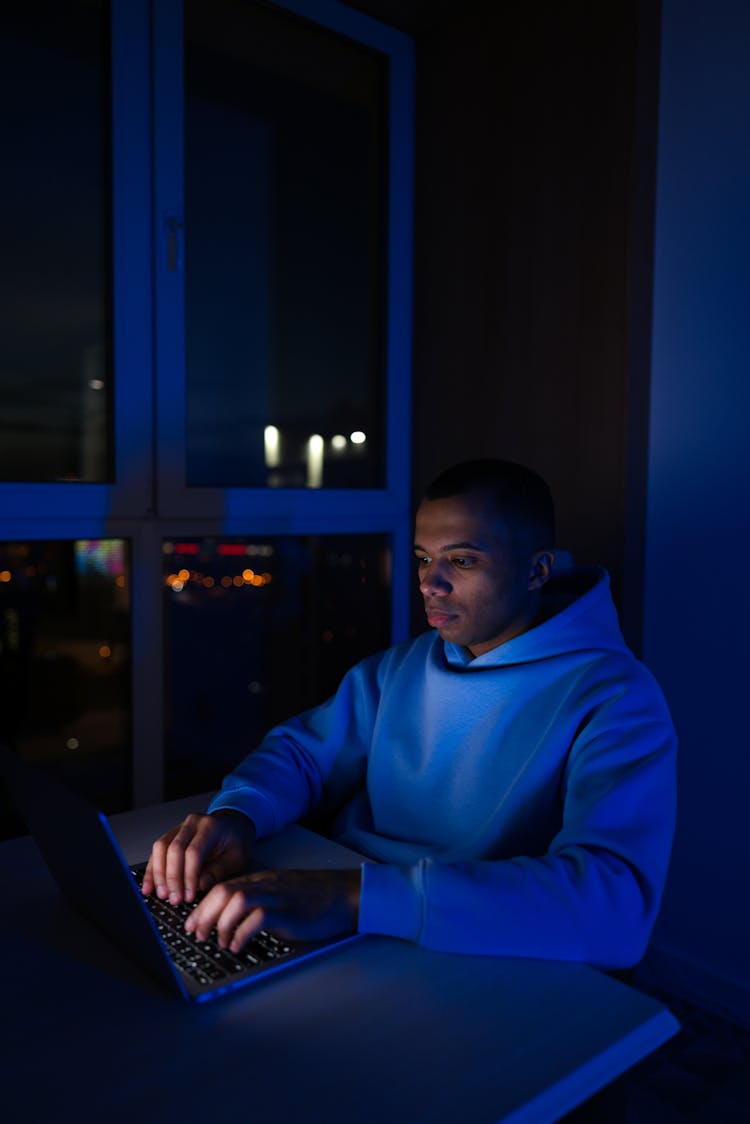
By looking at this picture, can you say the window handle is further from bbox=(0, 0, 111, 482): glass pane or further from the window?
bbox=(0, 0, 111, 482): glass pane

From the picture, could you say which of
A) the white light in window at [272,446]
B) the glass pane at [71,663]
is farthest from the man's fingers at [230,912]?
the white light in window at [272,446]

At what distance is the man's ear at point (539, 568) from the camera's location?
1.48 metres

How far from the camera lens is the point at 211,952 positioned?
1.00 m

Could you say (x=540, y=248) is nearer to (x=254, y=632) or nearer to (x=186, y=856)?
(x=254, y=632)

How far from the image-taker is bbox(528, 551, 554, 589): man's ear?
1.48m

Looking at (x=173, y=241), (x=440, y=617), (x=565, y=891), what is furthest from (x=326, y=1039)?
(x=173, y=241)

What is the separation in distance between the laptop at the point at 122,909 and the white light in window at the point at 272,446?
1.56m

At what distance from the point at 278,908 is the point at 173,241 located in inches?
71.9

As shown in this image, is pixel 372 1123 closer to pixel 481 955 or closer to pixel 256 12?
pixel 481 955

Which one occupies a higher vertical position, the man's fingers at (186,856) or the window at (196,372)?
the window at (196,372)

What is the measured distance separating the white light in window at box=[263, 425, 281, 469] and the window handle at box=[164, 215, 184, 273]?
0.53 m

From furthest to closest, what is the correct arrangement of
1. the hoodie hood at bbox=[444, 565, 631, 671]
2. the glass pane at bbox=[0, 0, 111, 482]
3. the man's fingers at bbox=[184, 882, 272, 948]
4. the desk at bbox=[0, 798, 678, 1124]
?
the glass pane at bbox=[0, 0, 111, 482]
the hoodie hood at bbox=[444, 565, 631, 671]
the man's fingers at bbox=[184, 882, 272, 948]
the desk at bbox=[0, 798, 678, 1124]

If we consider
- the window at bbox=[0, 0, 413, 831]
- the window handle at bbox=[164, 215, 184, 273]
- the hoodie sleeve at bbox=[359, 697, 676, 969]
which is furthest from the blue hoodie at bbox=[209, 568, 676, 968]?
the window handle at bbox=[164, 215, 184, 273]

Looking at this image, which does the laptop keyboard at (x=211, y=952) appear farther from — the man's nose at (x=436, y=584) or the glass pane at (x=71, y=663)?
the glass pane at (x=71, y=663)
